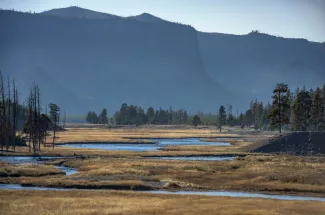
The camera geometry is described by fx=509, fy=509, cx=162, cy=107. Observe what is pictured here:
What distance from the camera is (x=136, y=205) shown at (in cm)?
4684

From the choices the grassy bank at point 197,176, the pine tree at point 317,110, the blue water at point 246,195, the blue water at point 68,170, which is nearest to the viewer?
the blue water at point 246,195

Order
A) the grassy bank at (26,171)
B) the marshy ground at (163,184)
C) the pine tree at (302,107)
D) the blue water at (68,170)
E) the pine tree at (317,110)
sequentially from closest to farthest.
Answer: the marshy ground at (163,184) < the grassy bank at (26,171) < the blue water at (68,170) < the pine tree at (302,107) < the pine tree at (317,110)

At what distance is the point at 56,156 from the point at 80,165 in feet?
63.1

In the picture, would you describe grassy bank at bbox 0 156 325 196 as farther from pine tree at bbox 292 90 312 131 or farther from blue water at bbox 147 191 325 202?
pine tree at bbox 292 90 312 131

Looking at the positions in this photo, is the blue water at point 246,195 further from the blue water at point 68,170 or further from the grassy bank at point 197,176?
the blue water at point 68,170

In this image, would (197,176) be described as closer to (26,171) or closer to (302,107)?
(26,171)

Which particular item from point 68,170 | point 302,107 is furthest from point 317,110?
point 68,170

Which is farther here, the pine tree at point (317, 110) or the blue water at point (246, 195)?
the pine tree at point (317, 110)

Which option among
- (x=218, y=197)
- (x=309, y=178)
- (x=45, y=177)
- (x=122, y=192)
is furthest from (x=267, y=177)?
(x=45, y=177)

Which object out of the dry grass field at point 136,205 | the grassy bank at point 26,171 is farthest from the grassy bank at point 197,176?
the dry grass field at point 136,205

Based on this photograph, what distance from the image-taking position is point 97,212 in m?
43.8

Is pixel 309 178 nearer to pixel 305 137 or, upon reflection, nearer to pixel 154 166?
pixel 154 166

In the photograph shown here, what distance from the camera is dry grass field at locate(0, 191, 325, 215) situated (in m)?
44.2

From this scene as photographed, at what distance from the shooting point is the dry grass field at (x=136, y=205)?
44.2m
